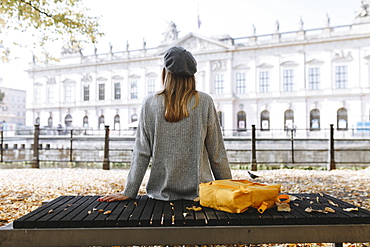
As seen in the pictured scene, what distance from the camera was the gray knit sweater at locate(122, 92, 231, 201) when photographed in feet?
6.55

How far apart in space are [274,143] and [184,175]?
59.8ft

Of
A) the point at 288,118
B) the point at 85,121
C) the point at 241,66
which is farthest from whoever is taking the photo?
the point at 85,121

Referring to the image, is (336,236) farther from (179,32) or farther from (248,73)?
(179,32)

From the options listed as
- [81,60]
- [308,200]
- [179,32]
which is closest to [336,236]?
[308,200]

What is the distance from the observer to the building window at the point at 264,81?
30641 millimetres

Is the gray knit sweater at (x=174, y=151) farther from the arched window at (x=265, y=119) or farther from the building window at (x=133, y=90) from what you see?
the building window at (x=133, y=90)

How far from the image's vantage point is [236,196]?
1.61 metres

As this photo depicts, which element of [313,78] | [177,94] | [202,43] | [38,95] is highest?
[202,43]

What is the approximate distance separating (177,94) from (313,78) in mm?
29973

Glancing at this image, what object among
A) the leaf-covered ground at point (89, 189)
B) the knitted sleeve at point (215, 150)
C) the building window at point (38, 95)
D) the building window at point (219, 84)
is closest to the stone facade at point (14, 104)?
the building window at point (38, 95)

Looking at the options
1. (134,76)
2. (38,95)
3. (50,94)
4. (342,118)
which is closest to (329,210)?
(342,118)

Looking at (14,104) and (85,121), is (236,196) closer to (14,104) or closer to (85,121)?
(85,121)

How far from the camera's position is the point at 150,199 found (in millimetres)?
2043

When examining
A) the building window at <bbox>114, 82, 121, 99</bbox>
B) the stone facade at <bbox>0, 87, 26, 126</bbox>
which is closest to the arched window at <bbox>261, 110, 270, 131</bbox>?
the building window at <bbox>114, 82, 121, 99</bbox>
